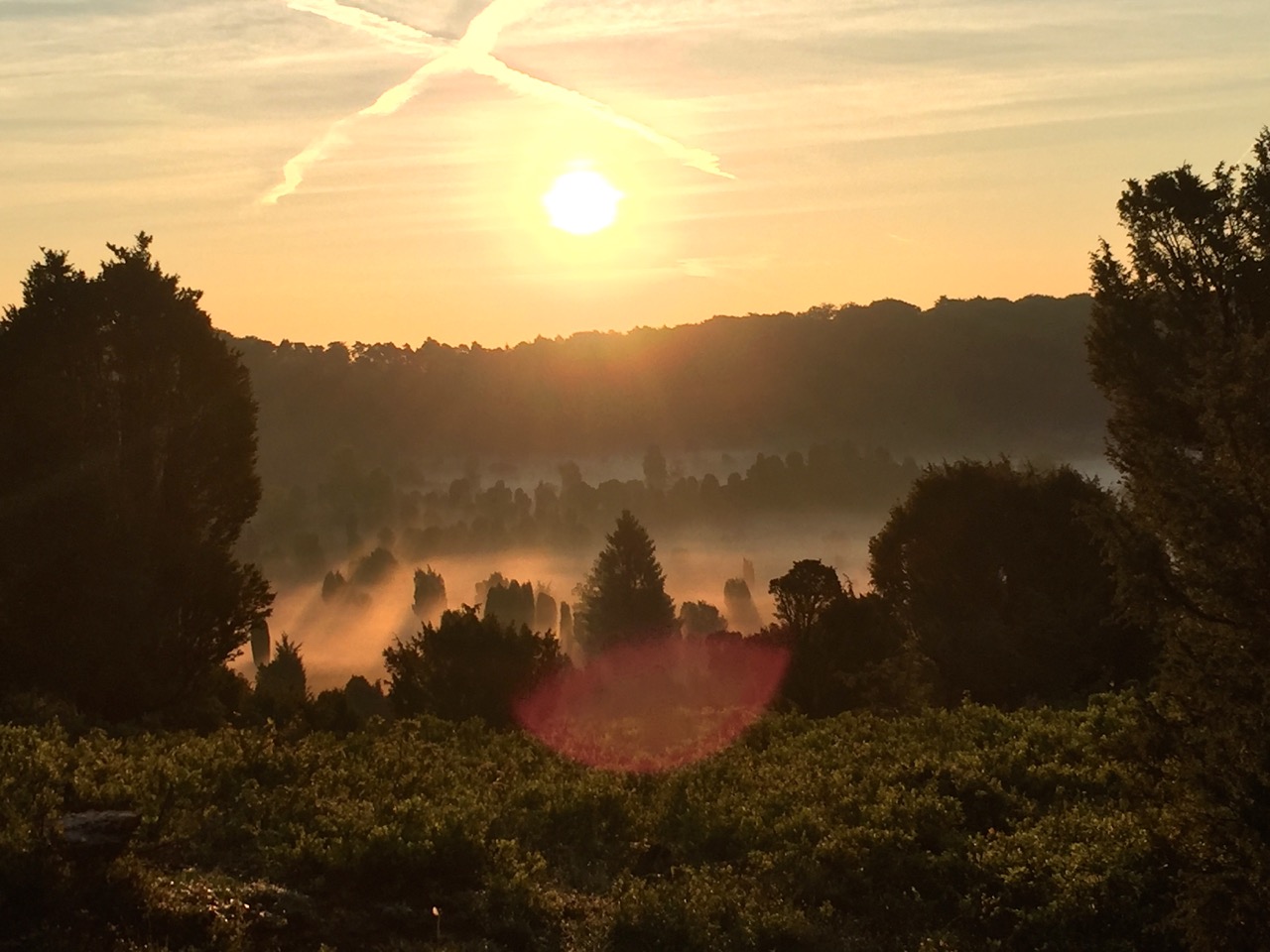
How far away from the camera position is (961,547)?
43.3 meters

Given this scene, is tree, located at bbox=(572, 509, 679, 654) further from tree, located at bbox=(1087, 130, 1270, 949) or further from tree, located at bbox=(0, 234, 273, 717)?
tree, located at bbox=(1087, 130, 1270, 949)

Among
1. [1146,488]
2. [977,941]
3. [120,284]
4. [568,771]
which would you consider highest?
[120,284]

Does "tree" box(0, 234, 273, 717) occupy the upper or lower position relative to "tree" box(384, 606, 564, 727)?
upper

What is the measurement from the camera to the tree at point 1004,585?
3728cm

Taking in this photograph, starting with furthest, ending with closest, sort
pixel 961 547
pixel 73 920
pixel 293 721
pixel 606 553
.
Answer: pixel 606 553, pixel 961 547, pixel 293 721, pixel 73 920

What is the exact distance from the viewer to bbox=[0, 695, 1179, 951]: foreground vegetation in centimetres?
1255

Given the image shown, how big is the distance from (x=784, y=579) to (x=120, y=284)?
23.8 metres

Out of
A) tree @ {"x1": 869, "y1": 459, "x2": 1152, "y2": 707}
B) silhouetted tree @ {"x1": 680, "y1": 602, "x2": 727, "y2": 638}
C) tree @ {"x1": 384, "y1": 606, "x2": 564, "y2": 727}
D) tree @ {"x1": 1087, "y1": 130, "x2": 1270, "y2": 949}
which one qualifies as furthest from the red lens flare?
silhouetted tree @ {"x1": 680, "y1": 602, "x2": 727, "y2": 638}

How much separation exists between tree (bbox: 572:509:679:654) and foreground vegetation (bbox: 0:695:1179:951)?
56413 millimetres

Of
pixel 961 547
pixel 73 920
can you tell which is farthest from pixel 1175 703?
pixel 961 547

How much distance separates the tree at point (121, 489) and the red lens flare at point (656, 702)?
28.7ft

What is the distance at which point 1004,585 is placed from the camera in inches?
1636

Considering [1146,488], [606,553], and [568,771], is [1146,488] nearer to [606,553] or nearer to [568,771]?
[568,771]

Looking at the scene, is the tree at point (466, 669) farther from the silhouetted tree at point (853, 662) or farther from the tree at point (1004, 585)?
the tree at point (1004, 585)
